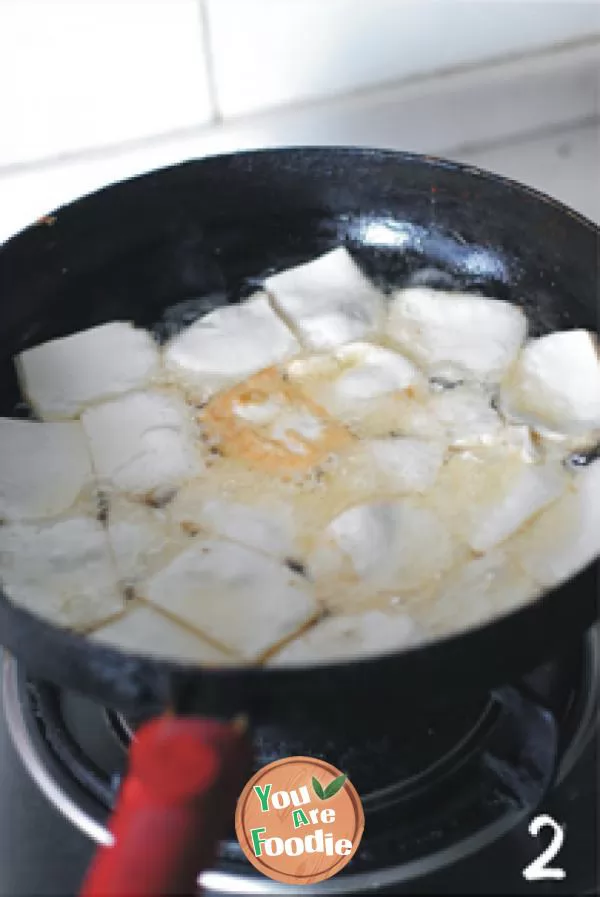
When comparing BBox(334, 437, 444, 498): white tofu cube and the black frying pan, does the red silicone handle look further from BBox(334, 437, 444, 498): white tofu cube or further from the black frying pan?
the black frying pan

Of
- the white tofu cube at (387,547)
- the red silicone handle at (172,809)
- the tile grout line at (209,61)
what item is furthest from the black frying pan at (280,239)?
the red silicone handle at (172,809)

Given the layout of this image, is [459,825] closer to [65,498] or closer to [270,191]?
[65,498]

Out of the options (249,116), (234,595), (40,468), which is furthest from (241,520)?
(249,116)

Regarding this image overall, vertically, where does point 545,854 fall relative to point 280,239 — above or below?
below

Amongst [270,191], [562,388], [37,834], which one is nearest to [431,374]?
[562,388]

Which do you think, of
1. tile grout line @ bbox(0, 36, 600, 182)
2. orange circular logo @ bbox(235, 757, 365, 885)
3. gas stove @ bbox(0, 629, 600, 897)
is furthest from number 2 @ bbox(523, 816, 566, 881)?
tile grout line @ bbox(0, 36, 600, 182)

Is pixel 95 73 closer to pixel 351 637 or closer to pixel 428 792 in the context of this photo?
pixel 351 637

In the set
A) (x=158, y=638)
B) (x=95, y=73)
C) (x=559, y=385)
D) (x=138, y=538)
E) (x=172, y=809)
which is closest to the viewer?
(x=172, y=809)
